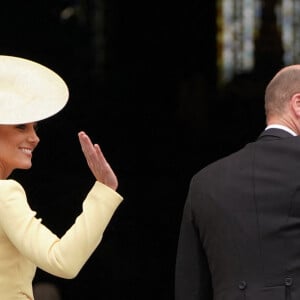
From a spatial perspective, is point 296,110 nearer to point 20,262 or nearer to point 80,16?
point 20,262

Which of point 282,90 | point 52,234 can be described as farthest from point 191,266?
point 52,234

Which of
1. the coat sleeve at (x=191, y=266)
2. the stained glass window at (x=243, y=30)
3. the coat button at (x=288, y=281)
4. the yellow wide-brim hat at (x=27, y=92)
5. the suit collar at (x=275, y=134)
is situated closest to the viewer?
the yellow wide-brim hat at (x=27, y=92)

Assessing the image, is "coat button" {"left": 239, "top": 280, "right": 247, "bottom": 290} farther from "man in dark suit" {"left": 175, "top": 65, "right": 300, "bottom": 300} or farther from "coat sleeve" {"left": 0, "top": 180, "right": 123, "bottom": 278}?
"coat sleeve" {"left": 0, "top": 180, "right": 123, "bottom": 278}

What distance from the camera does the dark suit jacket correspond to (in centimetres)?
331

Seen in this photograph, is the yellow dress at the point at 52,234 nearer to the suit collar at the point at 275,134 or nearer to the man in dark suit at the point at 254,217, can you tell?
A: the man in dark suit at the point at 254,217

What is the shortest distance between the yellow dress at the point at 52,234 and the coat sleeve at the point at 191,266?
706 mm

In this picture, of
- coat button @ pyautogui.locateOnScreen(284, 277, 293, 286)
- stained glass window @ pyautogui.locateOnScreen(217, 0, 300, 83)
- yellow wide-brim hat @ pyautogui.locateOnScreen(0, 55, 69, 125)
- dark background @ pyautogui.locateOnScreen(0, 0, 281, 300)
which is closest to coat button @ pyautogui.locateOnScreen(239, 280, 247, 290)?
coat button @ pyautogui.locateOnScreen(284, 277, 293, 286)

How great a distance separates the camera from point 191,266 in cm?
355

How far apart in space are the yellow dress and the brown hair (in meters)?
0.77

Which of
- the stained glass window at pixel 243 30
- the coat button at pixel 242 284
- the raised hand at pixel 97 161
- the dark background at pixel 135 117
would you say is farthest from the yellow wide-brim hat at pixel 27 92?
the stained glass window at pixel 243 30

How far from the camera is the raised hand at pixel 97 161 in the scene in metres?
2.85

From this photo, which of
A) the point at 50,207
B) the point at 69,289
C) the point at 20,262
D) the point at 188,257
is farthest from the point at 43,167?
the point at 20,262

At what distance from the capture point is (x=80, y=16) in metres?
7.76

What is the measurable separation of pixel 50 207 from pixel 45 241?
14.8 ft
